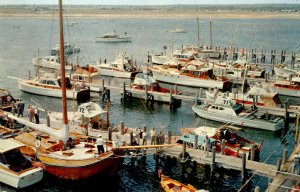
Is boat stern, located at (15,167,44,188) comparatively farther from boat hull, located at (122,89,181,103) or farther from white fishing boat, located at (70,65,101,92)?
white fishing boat, located at (70,65,101,92)

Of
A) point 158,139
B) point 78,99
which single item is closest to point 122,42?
point 78,99

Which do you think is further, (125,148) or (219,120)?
(219,120)

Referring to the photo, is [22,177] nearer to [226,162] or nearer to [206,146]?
[206,146]

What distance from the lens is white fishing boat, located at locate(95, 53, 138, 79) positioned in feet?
218

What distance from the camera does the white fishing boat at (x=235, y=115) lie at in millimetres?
40312

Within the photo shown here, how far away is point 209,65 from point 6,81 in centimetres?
3322

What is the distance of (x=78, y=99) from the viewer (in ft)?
169

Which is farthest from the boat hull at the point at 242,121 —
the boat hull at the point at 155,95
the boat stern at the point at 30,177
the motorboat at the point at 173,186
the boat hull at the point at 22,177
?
the boat hull at the point at 22,177

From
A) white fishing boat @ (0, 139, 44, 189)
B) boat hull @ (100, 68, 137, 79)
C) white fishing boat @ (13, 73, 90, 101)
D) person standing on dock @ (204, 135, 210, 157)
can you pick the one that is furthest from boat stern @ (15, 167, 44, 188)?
boat hull @ (100, 68, 137, 79)

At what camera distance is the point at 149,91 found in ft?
168

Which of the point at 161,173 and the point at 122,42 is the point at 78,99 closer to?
the point at 161,173

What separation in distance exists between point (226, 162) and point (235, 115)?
47.4 ft

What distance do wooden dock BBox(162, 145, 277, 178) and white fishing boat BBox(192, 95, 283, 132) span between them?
11.3m

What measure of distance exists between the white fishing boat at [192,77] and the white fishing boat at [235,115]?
44.3 ft
